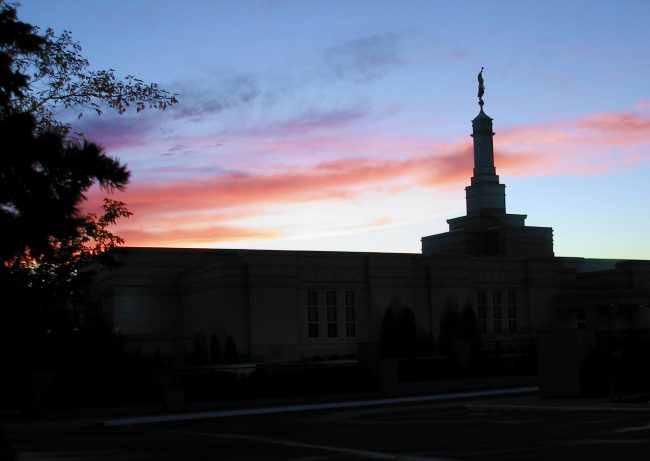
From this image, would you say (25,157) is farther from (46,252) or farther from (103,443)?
(103,443)

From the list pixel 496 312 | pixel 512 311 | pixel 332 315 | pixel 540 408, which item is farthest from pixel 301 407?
pixel 512 311

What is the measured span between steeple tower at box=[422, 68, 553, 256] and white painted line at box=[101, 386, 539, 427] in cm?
2732

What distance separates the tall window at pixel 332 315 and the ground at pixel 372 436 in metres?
21.3

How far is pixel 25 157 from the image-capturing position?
12938 mm

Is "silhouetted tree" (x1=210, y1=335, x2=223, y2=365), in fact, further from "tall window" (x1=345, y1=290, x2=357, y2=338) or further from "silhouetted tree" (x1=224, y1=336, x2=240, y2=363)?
"tall window" (x1=345, y1=290, x2=357, y2=338)

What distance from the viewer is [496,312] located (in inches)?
2227

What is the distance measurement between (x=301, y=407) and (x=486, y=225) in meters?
37.1

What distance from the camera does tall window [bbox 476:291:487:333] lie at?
183 ft

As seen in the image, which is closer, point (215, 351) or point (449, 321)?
point (215, 351)

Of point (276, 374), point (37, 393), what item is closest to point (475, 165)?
point (276, 374)

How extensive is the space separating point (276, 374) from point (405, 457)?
19.7 m

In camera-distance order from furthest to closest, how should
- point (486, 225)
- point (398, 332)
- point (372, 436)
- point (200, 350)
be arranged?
1. point (486, 225)
2. point (398, 332)
3. point (200, 350)
4. point (372, 436)

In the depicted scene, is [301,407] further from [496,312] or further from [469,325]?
[496,312]

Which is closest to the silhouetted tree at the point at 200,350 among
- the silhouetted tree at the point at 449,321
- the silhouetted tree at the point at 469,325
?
the silhouetted tree at the point at 449,321
